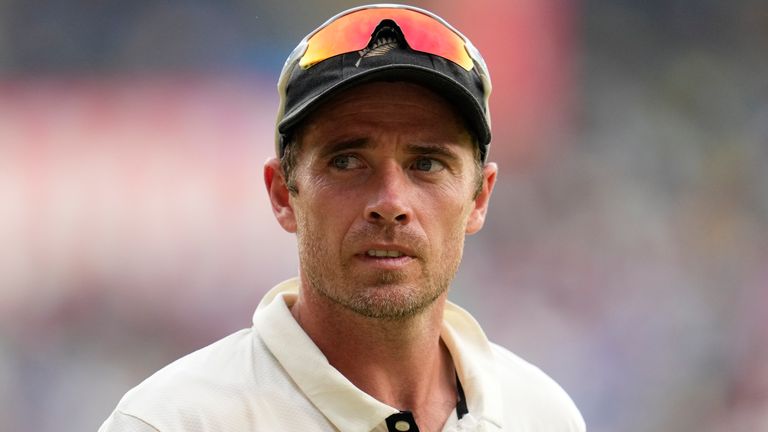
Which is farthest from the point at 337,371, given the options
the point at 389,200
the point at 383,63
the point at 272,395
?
the point at 383,63

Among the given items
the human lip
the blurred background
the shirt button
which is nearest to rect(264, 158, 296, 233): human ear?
the human lip

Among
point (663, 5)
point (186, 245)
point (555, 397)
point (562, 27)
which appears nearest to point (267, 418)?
point (555, 397)

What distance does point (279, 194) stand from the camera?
5.99 feet

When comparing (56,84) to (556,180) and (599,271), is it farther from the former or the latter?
(599,271)

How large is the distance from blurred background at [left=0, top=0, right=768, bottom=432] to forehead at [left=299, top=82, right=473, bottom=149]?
2046mm

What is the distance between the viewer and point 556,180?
4.02 m

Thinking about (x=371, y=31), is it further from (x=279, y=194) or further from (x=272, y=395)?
(x=272, y=395)

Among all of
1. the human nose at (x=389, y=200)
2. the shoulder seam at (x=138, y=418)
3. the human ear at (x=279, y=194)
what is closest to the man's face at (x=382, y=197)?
the human nose at (x=389, y=200)

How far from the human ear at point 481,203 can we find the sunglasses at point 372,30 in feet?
0.70

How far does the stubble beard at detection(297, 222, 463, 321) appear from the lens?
1.60 metres

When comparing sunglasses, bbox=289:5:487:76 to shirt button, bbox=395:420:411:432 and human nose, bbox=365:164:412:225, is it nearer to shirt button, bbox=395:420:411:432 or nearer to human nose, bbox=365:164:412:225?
human nose, bbox=365:164:412:225

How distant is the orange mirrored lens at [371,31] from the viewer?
5.45ft

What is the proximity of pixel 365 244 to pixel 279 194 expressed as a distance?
30 cm

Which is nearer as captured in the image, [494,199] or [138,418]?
[138,418]
